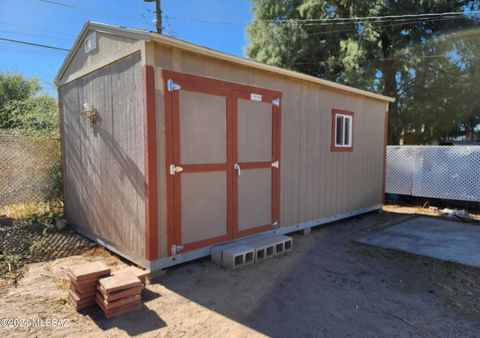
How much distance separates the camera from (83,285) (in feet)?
8.34

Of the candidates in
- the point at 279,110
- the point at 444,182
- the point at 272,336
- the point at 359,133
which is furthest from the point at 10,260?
the point at 444,182

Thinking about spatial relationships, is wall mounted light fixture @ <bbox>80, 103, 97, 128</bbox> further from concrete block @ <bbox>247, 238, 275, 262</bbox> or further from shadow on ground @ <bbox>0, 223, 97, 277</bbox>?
concrete block @ <bbox>247, 238, 275, 262</bbox>

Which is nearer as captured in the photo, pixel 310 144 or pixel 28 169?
pixel 310 144

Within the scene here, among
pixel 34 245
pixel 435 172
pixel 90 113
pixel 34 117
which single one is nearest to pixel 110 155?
pixel 90 113

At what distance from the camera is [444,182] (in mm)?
7059

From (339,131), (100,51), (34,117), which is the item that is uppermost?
(100,51)

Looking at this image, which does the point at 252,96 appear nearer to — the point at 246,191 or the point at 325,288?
the point at 246,191

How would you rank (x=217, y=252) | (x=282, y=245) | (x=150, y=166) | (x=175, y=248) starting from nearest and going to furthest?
1. (x=150, y=166)
2. (x=175, y=248)
3. (x=217, y=252)
4. (x=282, y=245)

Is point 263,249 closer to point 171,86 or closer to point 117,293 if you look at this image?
point 117,293

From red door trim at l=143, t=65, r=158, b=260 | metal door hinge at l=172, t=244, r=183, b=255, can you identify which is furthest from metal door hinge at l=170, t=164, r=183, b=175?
metal door hinge at l=172, t=244, r=183, b=255

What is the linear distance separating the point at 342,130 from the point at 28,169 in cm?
539

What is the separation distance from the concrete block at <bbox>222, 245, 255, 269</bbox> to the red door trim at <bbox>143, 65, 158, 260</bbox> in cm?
77

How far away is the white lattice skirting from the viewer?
6719 millimetres

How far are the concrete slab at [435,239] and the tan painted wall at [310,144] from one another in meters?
0.93
